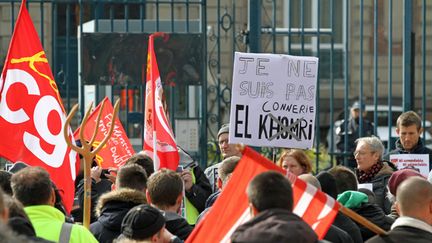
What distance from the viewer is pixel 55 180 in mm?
8703

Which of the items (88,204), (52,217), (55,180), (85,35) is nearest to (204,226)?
(52,217)

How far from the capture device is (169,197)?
719 centimetres

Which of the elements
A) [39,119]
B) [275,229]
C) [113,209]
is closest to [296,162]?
[39,119]

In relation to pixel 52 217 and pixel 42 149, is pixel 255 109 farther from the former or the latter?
pixel 52 217

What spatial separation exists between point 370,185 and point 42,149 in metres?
2.45

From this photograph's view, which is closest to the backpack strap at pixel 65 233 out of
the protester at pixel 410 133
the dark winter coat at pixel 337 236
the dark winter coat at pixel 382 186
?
the dark winter coat at pixel 337 236

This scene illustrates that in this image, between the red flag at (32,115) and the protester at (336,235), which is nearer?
the protester at (336,235)

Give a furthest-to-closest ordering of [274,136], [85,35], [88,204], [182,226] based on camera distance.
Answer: [85,35], [274,136], [88,204], [182,226]

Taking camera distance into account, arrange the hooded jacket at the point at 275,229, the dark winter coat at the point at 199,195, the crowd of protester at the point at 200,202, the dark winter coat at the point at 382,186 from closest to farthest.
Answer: the hooded jacket at the point at 275,229
the crowd of protester at the point at 200,202
the dark winter coat at the point at 382,186
the dark winter coat at the point at 199,195

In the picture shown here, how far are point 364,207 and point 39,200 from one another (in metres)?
2.36

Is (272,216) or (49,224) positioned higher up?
(272,216)

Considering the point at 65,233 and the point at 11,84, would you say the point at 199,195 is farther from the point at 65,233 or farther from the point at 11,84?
the point at 65,233

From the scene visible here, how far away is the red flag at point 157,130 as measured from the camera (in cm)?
968

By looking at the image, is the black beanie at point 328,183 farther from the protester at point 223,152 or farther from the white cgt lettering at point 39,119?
the protester at point 223,152
